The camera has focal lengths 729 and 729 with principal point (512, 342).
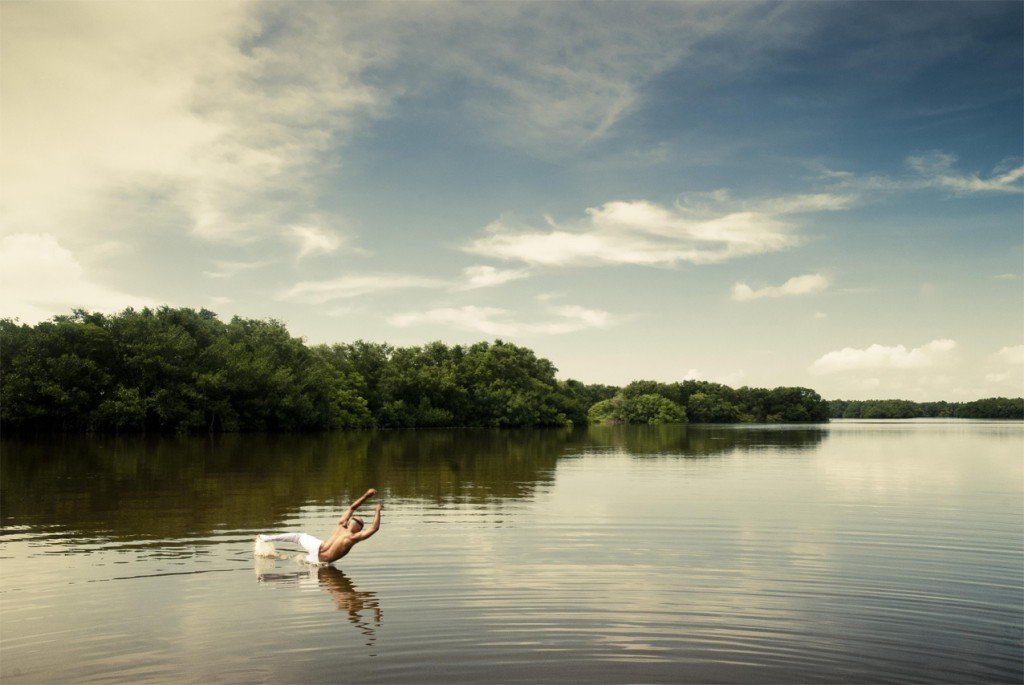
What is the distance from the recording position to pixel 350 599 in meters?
12.5

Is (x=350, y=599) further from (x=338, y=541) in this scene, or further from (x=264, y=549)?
(x=264, y=549)

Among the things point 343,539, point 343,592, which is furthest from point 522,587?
point 343,539

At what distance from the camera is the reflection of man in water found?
11.0m

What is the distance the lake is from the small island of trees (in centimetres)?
5872

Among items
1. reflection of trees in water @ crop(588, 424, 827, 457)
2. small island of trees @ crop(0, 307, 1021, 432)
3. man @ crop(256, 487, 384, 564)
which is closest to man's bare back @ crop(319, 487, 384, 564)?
man @ crop(256, 487, 384, 564)

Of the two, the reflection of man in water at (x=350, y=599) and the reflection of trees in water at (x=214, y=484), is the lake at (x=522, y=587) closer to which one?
the reflection of man in water at (x=350, y=599)

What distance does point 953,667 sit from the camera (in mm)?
9469

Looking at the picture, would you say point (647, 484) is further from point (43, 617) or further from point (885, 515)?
point (43, 617)

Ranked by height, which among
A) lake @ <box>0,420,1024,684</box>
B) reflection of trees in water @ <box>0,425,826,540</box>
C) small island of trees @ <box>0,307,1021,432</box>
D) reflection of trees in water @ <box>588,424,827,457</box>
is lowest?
reflection of trees in water @ <box>588,424,827,457</box>

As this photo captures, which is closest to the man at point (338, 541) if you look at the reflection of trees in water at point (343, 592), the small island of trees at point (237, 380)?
the reflection of trees in water at point (343, 592)

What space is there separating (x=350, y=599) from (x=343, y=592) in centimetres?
56

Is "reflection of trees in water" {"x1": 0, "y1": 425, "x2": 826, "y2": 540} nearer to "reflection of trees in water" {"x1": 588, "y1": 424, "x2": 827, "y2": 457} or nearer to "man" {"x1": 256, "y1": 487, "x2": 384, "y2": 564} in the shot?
"man" {"x1": 256, "y1": 487, "x2": 384, "y2": 564}

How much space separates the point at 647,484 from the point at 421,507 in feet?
38.1

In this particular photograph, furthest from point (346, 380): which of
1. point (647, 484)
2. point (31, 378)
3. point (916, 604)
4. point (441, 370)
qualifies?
point (916, 604)
